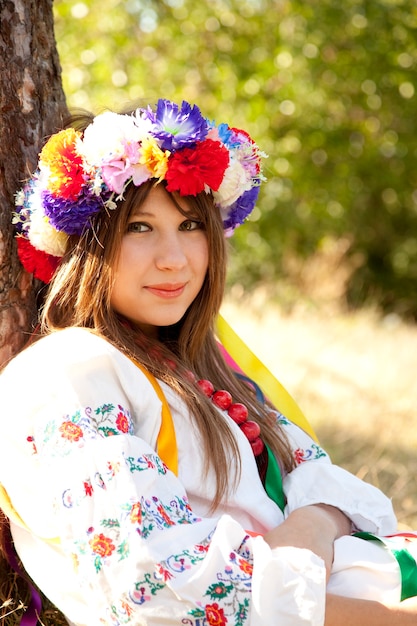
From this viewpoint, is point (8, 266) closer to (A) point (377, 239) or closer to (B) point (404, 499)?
(B) point (404, 499)

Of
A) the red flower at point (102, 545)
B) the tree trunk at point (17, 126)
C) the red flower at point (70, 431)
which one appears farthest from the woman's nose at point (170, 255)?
the red flower at point (102, 545)

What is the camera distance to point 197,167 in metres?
2.24

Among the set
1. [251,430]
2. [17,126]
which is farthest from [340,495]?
[17,126]

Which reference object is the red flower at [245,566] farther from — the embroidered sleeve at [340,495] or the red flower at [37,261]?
the red flower at [37,261]

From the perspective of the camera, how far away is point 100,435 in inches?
74.7

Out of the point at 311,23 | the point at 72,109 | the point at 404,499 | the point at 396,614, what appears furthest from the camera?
the point at 311,23

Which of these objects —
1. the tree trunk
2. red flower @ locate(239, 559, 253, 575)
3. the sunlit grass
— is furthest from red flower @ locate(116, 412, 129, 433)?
the sunlit grass

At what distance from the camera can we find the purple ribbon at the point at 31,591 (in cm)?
241

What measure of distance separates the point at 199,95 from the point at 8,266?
775 cm

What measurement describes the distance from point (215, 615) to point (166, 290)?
0.93 metres

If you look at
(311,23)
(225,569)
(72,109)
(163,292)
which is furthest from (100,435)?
(311,23)

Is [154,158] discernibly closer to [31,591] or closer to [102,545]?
[102,545]

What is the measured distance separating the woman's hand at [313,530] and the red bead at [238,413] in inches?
13.0

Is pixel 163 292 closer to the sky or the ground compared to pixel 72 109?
closer to the ground
